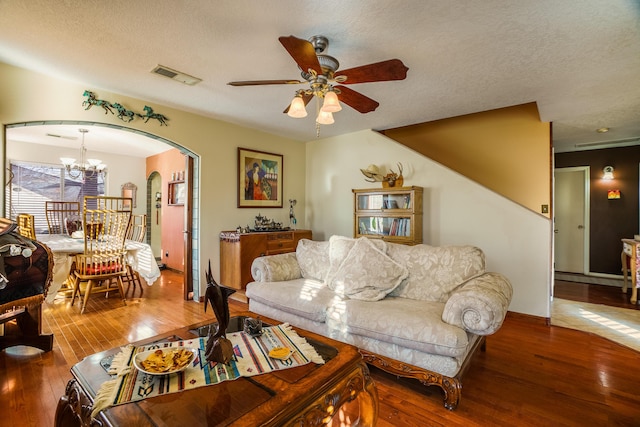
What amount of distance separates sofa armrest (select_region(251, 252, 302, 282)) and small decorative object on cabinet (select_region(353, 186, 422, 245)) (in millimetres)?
1484

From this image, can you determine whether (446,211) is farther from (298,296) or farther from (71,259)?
(71,259)

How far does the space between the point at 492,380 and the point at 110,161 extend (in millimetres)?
7248

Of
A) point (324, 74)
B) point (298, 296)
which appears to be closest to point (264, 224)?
point (298, 296)

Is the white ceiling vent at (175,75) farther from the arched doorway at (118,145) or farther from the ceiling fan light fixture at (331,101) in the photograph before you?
the ceiling fan light fixture at (331,101)

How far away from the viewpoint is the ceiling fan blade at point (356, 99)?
229 centimetres

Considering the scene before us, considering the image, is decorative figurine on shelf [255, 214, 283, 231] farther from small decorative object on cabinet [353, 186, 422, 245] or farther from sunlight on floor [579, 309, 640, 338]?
sunlight on floor [579, 309, 640, 338]

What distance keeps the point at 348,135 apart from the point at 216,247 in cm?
261

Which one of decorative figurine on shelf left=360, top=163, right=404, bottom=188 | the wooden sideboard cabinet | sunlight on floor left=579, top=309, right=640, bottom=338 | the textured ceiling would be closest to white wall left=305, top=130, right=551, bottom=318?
decorative figurine on shelf left=360, top=163, right=404, bottom=188

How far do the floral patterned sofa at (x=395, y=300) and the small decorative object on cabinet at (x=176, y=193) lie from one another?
3178 millimetres

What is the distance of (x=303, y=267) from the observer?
3.16m

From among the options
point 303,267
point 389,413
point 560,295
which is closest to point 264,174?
point 303,267

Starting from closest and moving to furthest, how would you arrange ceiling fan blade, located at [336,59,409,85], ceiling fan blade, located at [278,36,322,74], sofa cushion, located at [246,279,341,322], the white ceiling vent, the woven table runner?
1. the woven table runner
2. ceiling fan blade, located at [278,36,322,74]
3. ceiling fan blade, located at [336,59,409,85]
4. sofa cushion, located at [246,279,341,322]
5. the white ceiling vent

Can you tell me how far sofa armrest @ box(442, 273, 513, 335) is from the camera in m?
1.79

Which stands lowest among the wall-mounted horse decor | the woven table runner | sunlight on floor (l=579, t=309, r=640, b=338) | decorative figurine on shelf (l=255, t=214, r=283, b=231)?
sunlight on floor (l=579, t=309, r=640, b=338)
